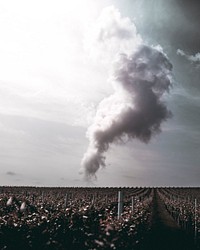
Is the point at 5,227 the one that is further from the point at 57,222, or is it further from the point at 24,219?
the point at 57,222

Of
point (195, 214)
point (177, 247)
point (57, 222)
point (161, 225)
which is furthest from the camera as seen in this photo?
point (161, 225)

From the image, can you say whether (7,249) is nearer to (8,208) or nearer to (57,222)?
(57,222)

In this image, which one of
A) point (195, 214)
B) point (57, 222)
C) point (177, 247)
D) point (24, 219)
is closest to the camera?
point (24, 219)

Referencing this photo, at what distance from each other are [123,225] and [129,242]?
1.07m

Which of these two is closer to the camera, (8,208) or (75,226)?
(75,226)

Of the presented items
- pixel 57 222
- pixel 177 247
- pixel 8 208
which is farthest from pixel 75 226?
pixel 8 208

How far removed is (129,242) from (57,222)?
3703 millimetres

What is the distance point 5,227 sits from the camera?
13891 millimetres

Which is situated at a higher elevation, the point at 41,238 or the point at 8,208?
the point at 8,208

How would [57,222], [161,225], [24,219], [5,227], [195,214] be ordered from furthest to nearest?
[161,225], [195,214], [57,222], [24,219], [5,227]

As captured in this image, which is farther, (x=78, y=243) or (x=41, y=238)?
(x=78, y=243)

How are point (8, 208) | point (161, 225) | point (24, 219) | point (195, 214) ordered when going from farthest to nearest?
point (161, 225) < point (8, 208) < point (195, 214) < point (24, 219)

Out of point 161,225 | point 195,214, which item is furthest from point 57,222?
point 161,225

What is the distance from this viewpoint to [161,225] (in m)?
30.6
